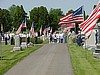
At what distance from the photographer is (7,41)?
149 feet

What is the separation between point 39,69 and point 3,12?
9752 centimetres

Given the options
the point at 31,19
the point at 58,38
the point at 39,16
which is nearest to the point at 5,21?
the point at 31,19

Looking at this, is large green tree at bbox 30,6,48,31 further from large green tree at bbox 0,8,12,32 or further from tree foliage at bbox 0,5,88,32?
large green tree at bbox 0,8,12,32

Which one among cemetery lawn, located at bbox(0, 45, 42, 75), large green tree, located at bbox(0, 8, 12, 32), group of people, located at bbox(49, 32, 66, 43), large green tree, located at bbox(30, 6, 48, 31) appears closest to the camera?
cemetery lawn, located at bbox(0, 45, 42, 75)

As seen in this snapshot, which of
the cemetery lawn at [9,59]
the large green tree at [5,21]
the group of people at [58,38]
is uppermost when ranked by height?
the large green tree at [5,21]

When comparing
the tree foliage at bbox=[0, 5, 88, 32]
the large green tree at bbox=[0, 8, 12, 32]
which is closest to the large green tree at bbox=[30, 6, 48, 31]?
the tree foliage at bbox=[0, 5, 88, 32]

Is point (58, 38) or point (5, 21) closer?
point (58, 38)

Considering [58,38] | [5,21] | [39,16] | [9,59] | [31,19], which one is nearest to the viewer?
[9,59]

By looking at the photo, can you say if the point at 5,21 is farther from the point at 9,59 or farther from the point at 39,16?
the point at 9,59

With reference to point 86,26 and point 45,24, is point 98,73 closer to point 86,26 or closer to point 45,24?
point 86,26

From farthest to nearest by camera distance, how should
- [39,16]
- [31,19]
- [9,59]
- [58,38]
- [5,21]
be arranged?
1. [5,21]
2. [39,16]
3. [31,19]
4. [58,38]
5. [9,59]

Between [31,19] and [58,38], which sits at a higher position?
[31,19]

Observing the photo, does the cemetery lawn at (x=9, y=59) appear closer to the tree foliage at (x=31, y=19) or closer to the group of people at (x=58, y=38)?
the group of people at (x=58, y=38)

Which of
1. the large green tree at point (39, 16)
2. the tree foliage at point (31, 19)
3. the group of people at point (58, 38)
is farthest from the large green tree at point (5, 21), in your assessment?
the group of people at point (58, 38)
